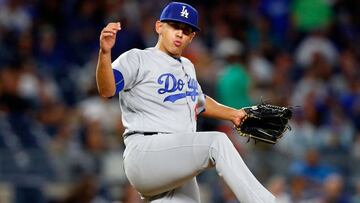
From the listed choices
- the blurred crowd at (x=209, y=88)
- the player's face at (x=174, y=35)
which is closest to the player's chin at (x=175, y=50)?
the player's face at (x=174, y=35)

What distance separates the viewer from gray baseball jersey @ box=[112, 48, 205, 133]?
4.91 meters

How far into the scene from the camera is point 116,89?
4.73 metres

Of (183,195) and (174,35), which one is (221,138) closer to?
(183,195)

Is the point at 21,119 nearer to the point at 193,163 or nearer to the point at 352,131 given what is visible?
the point at 352,131

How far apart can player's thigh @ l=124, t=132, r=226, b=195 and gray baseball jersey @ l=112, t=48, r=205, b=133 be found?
0.33 ft

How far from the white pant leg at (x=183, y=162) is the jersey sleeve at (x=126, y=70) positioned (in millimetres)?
319

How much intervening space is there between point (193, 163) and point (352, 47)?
8482 mm

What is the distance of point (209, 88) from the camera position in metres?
10.3

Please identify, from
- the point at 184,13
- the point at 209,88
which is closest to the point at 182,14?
the point at 184,13

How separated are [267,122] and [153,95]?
0.66 metres

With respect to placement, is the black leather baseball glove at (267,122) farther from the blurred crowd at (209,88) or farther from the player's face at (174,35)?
the blurred crowd at (209,88)

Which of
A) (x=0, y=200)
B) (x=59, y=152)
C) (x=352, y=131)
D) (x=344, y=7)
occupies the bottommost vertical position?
(x=0, y=200)

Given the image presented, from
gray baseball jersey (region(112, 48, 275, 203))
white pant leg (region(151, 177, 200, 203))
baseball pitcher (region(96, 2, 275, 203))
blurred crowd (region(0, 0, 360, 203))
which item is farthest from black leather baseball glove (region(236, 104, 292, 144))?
blurred crowd (region(0, 0, 360, 203))

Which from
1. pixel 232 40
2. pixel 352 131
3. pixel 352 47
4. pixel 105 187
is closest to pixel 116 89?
pixel 105 187
